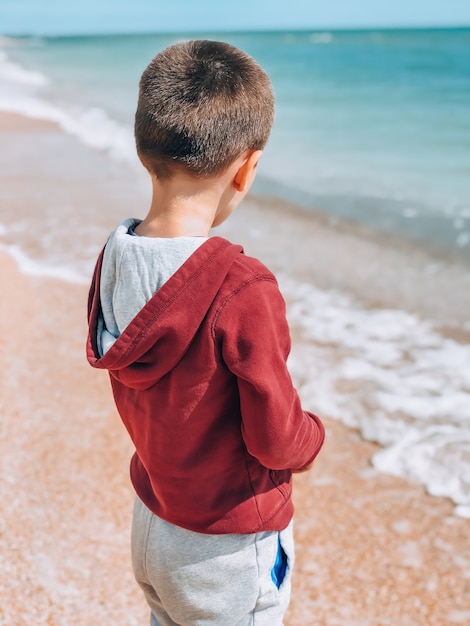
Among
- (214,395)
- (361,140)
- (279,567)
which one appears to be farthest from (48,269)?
(361,140)

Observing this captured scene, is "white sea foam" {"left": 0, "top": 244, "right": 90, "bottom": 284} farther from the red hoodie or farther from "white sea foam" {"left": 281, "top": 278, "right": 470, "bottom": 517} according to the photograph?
the red hoodie

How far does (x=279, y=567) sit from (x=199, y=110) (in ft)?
3.31

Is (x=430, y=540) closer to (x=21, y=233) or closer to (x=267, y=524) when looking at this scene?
(x=267, y=524)

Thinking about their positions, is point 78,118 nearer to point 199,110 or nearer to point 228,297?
point 199,110

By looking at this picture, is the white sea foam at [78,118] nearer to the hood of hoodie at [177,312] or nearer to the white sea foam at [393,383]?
the white sea foam at [393,383]

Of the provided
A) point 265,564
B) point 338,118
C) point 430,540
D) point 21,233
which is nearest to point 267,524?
point 265,564

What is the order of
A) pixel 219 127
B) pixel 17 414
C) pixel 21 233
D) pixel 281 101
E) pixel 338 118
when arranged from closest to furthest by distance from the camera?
pixel 219 127, pixel 17 414, pixel 21 233, pixel 338 118, pixel 281 101

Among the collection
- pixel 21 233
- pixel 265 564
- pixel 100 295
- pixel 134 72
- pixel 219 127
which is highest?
pixel 219 127

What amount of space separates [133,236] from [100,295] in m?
0.16

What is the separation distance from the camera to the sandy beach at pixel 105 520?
2.28 meters

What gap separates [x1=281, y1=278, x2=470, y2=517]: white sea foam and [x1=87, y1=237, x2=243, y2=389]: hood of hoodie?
6.63ft

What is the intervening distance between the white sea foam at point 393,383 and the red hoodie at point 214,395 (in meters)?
1.71

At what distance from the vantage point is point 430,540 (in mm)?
2639

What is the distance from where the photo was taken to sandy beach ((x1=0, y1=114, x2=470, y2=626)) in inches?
89.9
